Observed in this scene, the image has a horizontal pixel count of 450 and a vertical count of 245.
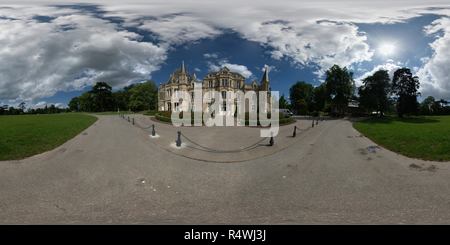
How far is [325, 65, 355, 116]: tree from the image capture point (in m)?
32.6

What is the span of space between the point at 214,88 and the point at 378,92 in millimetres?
29809

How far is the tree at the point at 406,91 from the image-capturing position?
26.4 meters

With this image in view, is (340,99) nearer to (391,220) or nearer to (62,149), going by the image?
(391,220)

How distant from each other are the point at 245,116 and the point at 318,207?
45.7 feet

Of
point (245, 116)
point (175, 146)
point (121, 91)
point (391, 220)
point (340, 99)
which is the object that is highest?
point (121, 91)

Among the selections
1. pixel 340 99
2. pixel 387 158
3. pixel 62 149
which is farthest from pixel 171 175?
pixel 340 99

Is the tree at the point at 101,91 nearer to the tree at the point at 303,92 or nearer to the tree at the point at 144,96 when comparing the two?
the tree at the point at 144,96

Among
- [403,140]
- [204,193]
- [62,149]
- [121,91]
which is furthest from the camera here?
[121,91]

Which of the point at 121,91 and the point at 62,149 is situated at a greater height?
the point at 121,91

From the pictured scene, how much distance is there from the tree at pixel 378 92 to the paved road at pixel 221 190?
2886 cm

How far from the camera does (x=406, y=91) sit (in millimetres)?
Result: 26672

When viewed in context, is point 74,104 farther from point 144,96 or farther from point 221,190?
point 221,190

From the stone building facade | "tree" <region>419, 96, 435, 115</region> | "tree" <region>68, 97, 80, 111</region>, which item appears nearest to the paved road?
the stone building facade

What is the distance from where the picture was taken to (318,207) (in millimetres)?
3545
